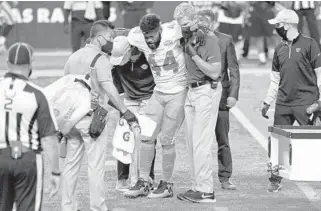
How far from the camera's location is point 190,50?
11.6 meters

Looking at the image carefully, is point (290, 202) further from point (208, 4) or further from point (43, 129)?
point (208, 4)

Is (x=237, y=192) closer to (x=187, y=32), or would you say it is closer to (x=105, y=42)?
(x=187, y=32)

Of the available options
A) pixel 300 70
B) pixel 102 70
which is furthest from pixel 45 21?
pixel 102 70

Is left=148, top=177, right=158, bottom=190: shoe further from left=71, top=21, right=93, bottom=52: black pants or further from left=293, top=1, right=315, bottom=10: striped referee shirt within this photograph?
left=293, top=1, right=315, bottom=10: striped referee shirt

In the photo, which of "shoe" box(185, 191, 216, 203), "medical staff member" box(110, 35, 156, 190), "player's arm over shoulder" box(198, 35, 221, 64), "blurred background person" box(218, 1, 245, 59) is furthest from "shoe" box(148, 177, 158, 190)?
"blurred background person" box(218, 1, 245, 59)

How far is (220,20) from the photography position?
89.1ft

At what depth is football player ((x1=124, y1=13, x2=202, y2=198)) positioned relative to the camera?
39.2 feet

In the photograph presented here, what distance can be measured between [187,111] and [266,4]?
53.6ft

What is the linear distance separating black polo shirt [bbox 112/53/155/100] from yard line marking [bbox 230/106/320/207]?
217 cm

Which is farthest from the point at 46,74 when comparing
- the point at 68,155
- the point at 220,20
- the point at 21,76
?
→ the point at 21,76

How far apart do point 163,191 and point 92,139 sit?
165 centimetres

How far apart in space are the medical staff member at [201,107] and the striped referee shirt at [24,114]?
132 inches

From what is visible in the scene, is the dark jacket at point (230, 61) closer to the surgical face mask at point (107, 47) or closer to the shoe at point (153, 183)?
the shoe at point (153, 183)

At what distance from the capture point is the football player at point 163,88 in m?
11.9
